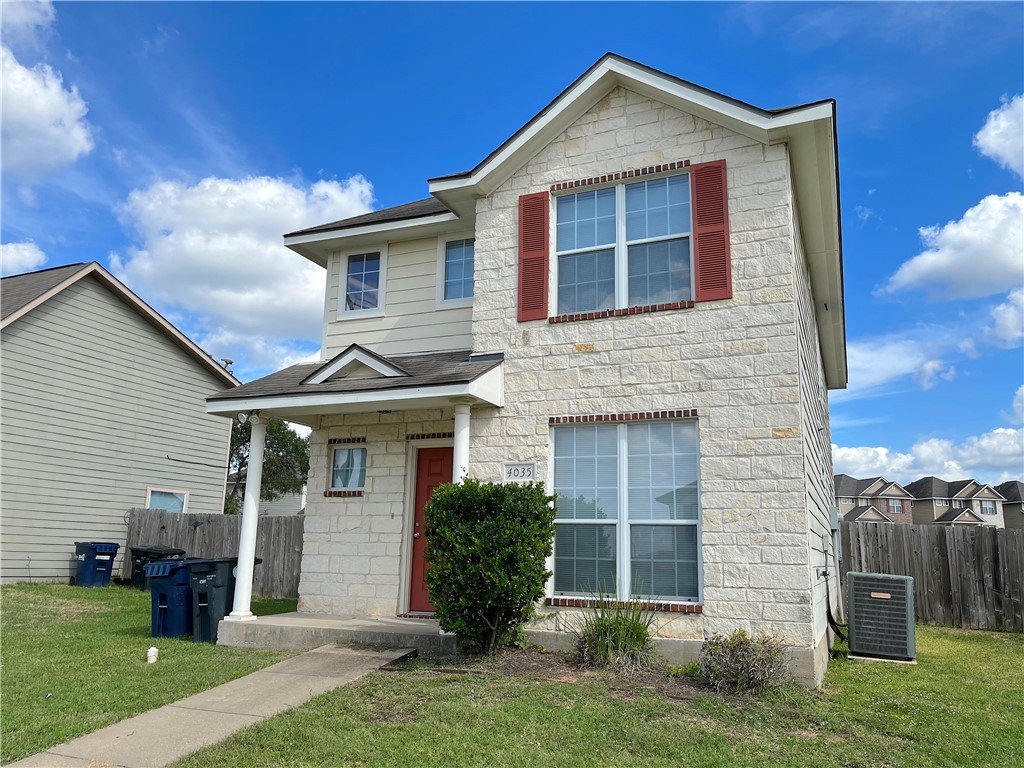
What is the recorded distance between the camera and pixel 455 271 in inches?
405

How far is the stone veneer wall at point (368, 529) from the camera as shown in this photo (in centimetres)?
930

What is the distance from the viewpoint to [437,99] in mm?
11430

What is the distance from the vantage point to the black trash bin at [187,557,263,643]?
8656 mm

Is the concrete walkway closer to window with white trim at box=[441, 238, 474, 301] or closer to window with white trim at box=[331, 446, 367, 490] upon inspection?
window with white trim at box=[331, 446, 367, 490]

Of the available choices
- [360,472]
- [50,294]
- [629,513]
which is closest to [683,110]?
[629,513]

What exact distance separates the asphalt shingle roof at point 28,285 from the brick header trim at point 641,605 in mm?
13047

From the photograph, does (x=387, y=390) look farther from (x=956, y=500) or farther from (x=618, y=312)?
(x=956, y=500)

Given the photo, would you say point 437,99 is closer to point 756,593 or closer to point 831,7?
point 831,7

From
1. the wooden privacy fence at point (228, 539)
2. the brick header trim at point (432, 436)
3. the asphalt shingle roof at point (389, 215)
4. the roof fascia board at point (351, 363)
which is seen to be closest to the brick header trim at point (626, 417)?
the brick header trim at point (432, 436)

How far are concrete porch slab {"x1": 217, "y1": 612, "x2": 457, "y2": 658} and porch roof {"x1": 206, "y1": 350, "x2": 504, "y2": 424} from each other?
266 cm

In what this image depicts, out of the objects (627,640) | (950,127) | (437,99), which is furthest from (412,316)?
(950,127)

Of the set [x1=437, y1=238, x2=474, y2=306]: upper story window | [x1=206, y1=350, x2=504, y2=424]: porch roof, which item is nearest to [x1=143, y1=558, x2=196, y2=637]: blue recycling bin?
[x1=206, y1=350, x2=504, y2=424]: porch roof

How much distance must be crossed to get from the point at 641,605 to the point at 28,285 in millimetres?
16013

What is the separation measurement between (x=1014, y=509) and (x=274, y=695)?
5377 centimetres
